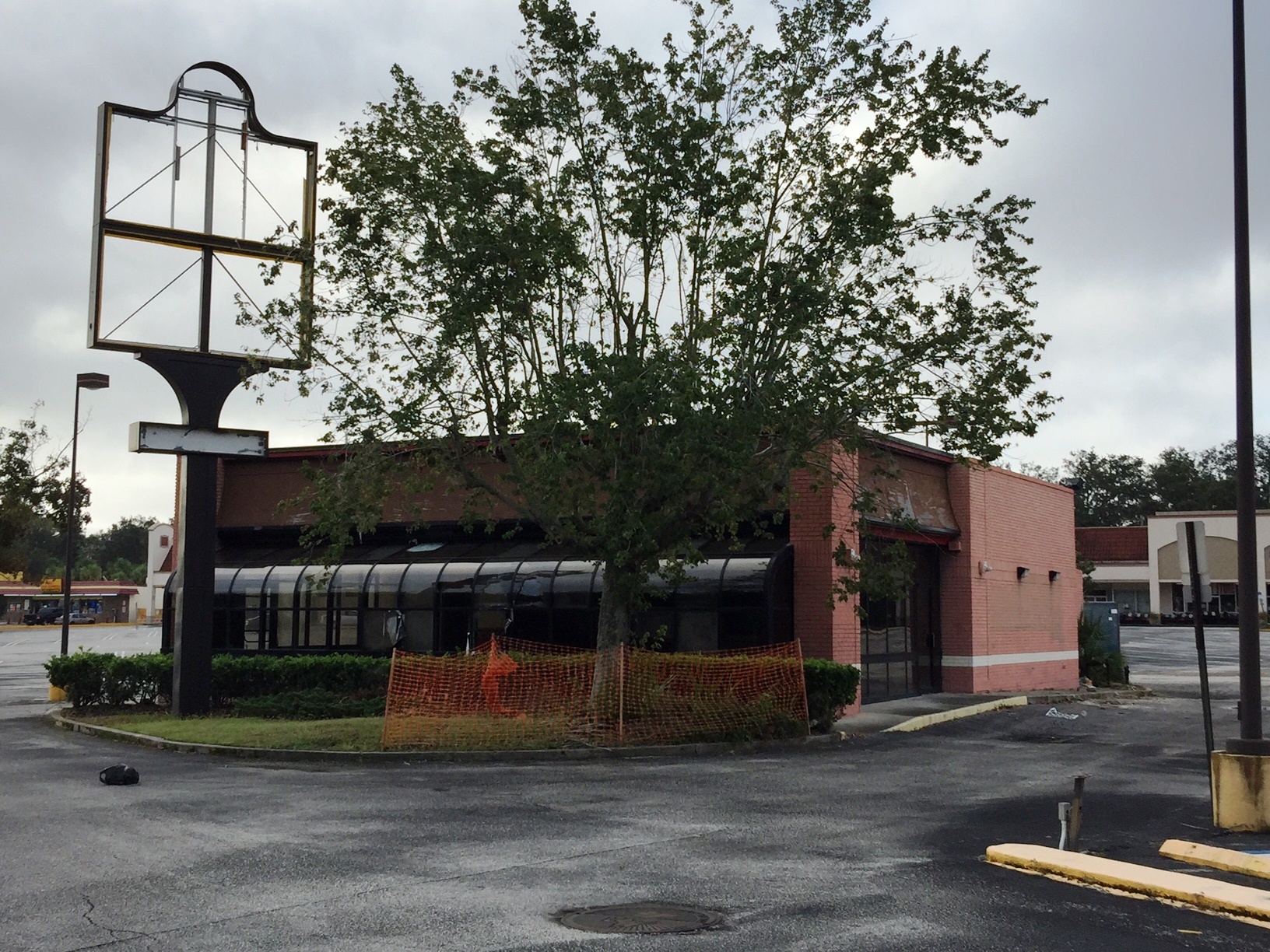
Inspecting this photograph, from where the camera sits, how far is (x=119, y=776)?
14.7 meters

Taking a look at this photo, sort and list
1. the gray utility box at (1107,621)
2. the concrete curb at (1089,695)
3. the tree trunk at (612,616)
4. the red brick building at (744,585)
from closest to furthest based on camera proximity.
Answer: the tree trunk at (612,616)
the red brick building at (744,585)
the concrete curb at (1089,695)
the gray utility box at (1107,621)

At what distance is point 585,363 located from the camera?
1762 cm

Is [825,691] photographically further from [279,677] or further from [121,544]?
[121,544]

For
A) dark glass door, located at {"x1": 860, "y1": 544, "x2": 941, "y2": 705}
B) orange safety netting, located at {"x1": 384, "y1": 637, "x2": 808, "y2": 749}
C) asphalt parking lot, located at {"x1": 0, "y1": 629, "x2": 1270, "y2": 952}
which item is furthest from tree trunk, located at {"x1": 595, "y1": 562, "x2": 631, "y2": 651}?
dark glass door, located at {"x1": 860, "y1": 544, "x2": 941, "y2": 705}

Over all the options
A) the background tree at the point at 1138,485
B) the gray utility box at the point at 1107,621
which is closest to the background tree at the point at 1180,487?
the background tree at the point at 1138,485

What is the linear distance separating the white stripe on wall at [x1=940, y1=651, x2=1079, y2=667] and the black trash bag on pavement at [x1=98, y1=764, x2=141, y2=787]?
1958 cm

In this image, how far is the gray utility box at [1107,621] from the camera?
37.8 metres

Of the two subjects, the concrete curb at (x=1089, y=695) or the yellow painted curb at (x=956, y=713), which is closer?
the yellow painted curb at (x=956, y=713)

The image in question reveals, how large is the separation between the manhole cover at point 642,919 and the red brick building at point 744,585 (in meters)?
14.9

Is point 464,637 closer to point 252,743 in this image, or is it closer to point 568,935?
point 252,743

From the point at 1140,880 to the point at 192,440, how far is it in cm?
1805

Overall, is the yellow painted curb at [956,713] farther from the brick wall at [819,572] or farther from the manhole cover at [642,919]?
the manhole cover at [642,919]

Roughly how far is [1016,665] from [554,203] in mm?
18598

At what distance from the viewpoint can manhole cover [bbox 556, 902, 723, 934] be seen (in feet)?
25.6
